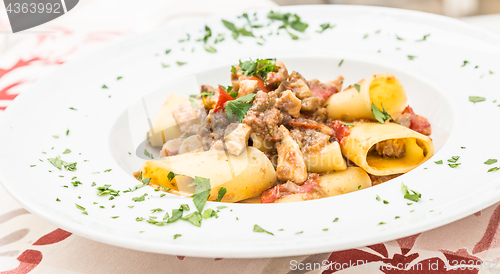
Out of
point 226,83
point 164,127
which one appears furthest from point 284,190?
point 226,83

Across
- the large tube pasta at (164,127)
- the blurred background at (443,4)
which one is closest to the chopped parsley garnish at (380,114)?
the large tube pasta at (164,127)

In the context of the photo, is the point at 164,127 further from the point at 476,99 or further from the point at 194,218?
the point at 476,99

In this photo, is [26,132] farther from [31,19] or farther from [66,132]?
[31,19]

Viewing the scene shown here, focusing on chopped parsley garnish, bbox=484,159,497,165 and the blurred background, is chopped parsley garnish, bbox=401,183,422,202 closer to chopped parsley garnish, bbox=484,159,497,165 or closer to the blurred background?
chopped parsley garnish, bbox=484,159,497,165

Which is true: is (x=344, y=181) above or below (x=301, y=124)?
below

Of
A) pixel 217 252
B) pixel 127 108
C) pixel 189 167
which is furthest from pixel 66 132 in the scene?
pixel 217 252

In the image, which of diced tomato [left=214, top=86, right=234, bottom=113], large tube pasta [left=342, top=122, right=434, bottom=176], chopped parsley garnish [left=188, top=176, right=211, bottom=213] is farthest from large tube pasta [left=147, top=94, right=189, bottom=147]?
large tube pasta [left=342, top=122, right=434, bottom=176]
